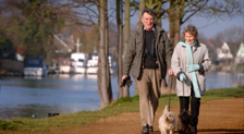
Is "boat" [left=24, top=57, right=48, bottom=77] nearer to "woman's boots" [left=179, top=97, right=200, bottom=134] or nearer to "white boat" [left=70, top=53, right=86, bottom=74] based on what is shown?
"white boat" [left=70, top=53, right=86, bottom=74]

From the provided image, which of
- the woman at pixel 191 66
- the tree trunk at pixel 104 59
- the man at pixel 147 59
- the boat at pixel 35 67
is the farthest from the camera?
the boat at pixel 35 67

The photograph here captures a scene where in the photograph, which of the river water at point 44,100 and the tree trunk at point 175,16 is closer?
the river water at point 44,100

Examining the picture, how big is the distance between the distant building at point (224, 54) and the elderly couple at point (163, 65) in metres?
135

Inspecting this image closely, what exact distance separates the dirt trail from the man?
1119mm

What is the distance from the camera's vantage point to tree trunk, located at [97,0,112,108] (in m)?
28.3

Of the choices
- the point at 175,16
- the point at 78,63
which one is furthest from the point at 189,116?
the point at 78,63

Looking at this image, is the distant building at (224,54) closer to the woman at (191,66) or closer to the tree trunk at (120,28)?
the tree trunk at (120,28)

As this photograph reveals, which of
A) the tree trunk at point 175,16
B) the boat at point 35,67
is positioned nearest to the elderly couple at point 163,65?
the tree trunk at point 175,16

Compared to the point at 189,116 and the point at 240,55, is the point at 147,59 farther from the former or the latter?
the point at 240,55

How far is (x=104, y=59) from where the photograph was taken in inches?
1139

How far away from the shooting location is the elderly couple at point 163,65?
11.6 meters

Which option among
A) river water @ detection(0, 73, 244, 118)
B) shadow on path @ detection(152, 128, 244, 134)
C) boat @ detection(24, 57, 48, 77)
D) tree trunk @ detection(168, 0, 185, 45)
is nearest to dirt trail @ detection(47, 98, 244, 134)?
shadow on path @ detection(152, 128, 244, 134)

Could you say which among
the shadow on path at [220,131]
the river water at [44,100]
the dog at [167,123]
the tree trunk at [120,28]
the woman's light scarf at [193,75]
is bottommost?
the river water at [44,100]

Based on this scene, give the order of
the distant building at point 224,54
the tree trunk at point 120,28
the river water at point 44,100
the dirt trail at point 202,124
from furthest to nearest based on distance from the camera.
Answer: the distant building at point 224,54 < the tree trunk at point 120,28 < the river water at point 44,100 < the dirt trail at point 202,124
